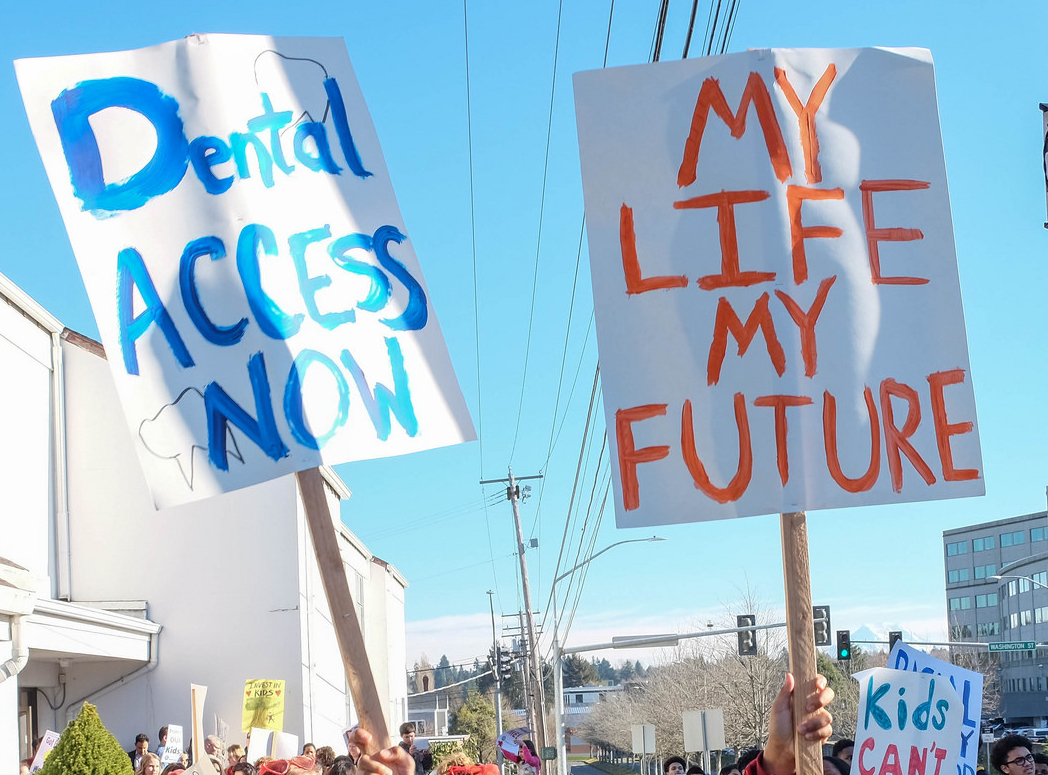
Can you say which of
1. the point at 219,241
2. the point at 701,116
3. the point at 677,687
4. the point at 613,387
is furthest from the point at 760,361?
the point at 677,687

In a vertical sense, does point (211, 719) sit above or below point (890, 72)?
below

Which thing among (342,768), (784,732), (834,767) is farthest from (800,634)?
(834,767)

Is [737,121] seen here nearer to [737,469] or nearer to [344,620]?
[737,469]

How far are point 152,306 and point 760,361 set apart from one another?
6.29 feet

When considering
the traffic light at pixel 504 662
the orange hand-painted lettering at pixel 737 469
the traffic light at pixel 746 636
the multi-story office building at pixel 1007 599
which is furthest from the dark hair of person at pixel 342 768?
the multi-story office building at pixel 1007 599

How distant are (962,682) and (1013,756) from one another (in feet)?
8.28

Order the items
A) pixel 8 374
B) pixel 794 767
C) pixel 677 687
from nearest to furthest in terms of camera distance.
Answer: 1. pixel 794 767
2. pixel 8 374
3. pixel 677 687

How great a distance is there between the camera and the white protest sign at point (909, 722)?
4.28 metres

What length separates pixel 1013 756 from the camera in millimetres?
7207

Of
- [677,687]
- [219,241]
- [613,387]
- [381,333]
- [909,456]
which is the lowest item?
[677,687]

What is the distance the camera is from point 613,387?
3717 millimetres

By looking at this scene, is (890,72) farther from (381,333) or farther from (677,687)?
(677,687)

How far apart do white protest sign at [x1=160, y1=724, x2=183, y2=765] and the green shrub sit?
23.7ft

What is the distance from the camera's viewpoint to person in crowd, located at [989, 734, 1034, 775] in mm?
7129
